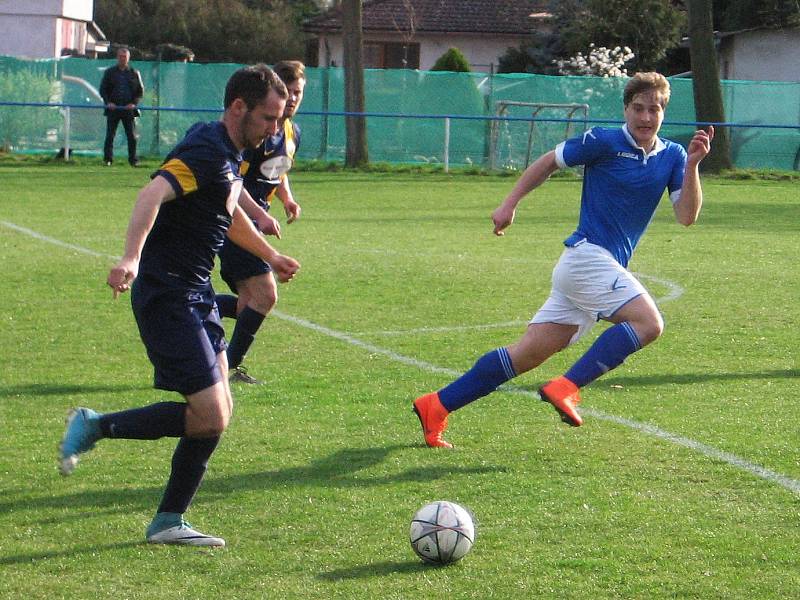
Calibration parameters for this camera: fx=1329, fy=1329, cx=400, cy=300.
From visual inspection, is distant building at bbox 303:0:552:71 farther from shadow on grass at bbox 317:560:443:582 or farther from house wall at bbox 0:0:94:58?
shadow on grass at bbox 317:560:443:582

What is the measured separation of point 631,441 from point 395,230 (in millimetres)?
10080

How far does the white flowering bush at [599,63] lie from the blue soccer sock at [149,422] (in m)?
32.5

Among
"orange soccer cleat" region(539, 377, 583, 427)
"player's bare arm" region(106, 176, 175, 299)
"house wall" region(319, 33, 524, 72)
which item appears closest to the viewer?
"player's bare arm" region(106, 176, 175, 299)

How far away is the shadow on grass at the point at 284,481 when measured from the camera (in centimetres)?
538

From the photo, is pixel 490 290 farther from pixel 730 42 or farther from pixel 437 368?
pixel 730 42

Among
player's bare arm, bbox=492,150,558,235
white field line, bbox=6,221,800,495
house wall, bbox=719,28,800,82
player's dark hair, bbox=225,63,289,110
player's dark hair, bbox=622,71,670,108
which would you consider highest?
house wall, bbox=719,28,800,82

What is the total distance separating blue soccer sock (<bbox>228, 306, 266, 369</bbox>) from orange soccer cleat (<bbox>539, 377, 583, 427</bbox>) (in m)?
2.44

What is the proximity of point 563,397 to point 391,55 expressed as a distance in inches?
1934

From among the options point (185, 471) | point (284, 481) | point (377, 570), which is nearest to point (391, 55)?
point (284, 481)

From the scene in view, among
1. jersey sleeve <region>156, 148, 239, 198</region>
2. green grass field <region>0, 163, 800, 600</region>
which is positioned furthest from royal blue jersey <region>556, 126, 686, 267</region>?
jersey sleeve <region>156, 148, 239, 198</region>

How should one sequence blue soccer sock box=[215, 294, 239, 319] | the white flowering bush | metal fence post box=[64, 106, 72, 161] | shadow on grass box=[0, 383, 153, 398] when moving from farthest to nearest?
the white flowering bush → metal fence post box=[64, 106, 72, 161] → blue soccer sock box=[215, 294, 239, 319] → shadow on grass box=[0, 383, 153, 398]

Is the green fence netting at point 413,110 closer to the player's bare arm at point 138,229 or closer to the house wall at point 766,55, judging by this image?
the house wall at point 766,55

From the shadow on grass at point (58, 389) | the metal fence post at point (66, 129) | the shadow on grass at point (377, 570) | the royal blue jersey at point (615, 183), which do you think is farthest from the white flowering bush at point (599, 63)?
the shadow on grass at point (377, 570)

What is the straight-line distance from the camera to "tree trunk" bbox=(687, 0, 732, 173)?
2648 cm
